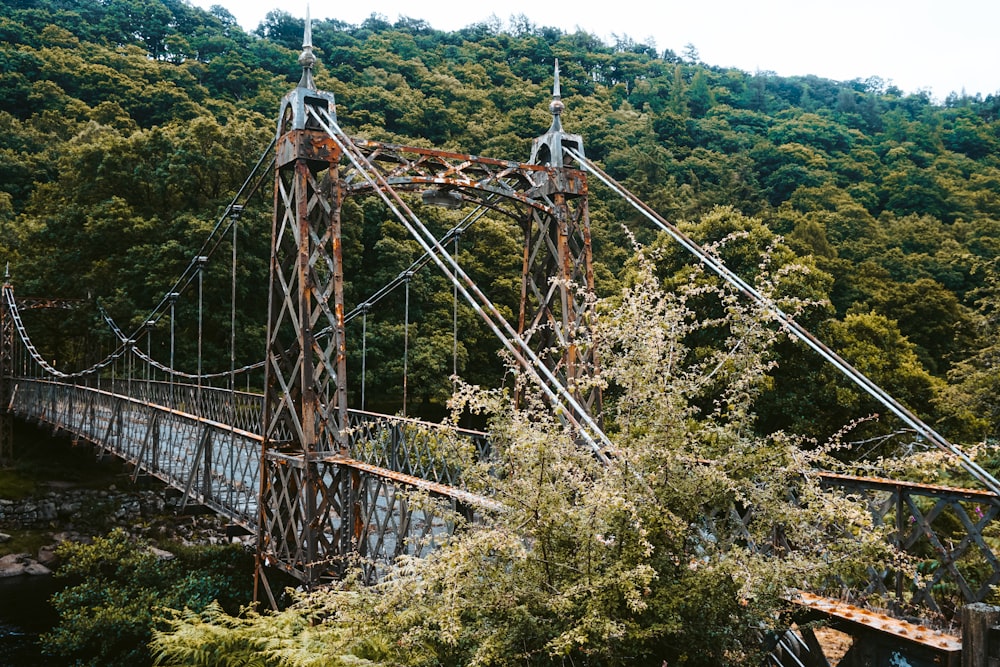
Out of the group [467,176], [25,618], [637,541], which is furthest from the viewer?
[25,618]

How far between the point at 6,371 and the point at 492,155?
18.0 m

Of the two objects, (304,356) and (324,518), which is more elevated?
(304,356)

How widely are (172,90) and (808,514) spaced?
32618mm

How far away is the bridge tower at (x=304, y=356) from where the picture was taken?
6637 millimetres

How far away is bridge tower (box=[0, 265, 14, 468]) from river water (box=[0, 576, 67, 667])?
288 inches

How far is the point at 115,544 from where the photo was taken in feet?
40.9

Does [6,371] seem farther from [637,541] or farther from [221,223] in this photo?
[637,541]

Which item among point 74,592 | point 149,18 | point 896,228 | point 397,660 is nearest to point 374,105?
point 149,18

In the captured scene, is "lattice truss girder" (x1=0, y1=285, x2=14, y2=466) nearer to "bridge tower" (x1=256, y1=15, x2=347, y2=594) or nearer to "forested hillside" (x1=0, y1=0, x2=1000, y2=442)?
"forested hillside" (x1=0, y1=0, x2=1000, y2=442)

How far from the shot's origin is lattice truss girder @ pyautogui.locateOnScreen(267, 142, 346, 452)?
22.3 feet

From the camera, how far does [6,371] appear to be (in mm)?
22828

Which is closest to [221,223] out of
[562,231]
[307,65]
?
[307,65]

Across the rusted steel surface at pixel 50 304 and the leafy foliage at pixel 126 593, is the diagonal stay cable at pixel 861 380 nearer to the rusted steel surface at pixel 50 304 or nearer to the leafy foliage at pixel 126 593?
the leafy foliage at pixel 126 593

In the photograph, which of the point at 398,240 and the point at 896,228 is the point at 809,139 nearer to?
the point at 896,228
